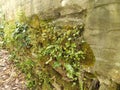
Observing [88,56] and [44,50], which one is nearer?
[88,56]

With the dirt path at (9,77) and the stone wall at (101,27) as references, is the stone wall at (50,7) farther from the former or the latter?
the dirt path at (9,77)

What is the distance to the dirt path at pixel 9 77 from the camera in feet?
17.5

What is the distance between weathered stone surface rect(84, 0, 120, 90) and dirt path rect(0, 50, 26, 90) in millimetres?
2670

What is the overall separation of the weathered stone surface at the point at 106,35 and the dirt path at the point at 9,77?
2.67 metres

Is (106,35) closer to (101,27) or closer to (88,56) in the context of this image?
(101,27)

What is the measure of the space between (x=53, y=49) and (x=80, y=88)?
31.1 inches

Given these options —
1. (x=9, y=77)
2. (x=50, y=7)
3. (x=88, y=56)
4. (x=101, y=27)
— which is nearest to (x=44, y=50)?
(x=50, y=7)

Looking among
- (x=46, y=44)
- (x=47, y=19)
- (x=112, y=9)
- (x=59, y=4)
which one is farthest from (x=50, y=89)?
(x=112, y=9)

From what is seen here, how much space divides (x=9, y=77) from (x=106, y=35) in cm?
348

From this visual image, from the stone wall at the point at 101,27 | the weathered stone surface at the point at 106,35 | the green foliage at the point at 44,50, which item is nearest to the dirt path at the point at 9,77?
the green foliage at the point at 44,50

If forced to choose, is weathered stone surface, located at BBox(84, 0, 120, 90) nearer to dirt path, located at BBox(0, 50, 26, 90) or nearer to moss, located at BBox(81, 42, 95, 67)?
moss, located at BBox(81, 42, 95, 67)

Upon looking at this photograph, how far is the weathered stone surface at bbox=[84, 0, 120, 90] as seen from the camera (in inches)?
108

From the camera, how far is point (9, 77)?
5738mm

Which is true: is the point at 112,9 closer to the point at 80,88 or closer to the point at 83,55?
the point at 83,55
